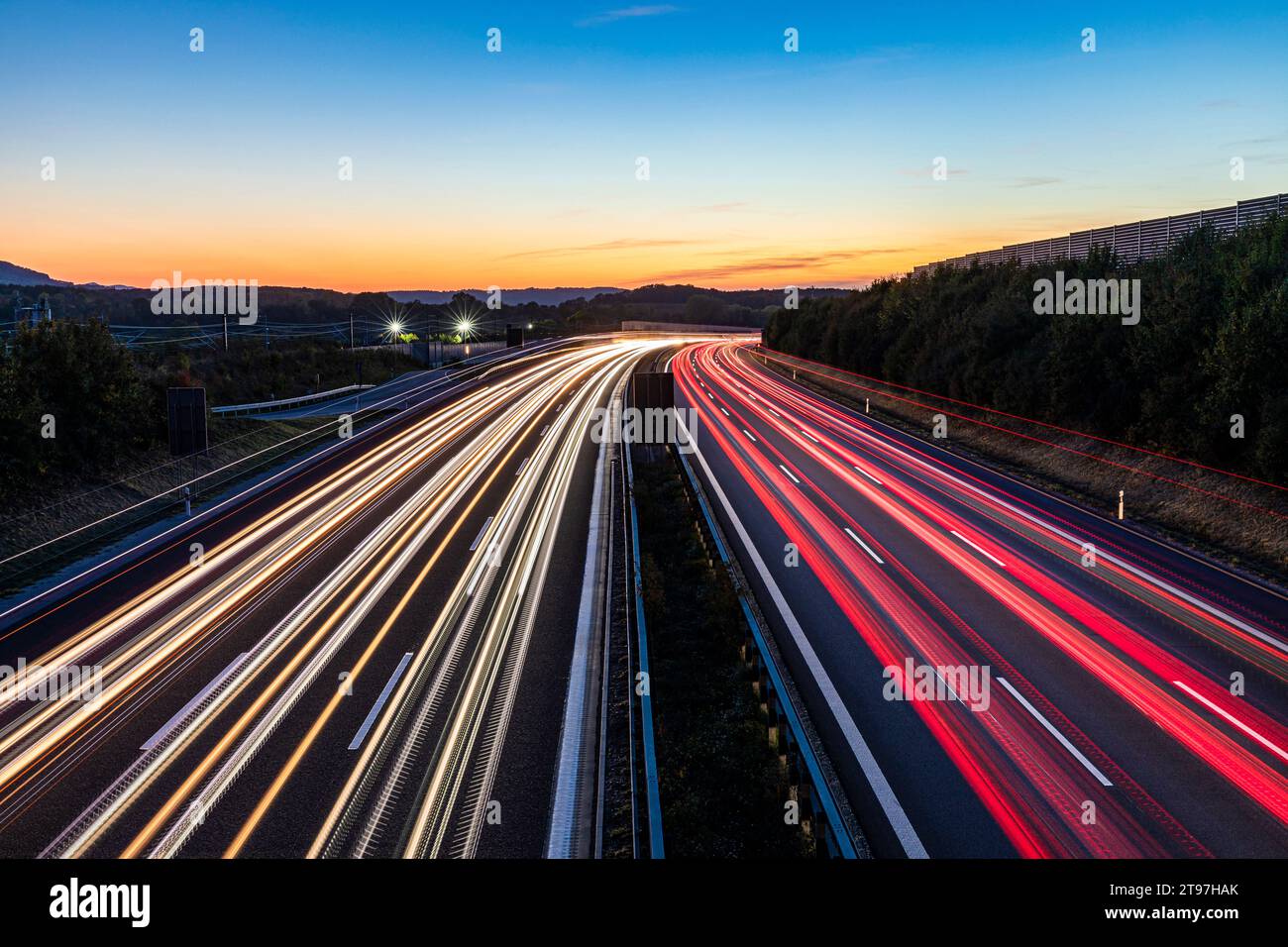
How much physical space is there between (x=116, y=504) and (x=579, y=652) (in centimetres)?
1946

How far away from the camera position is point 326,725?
1273 centimetres

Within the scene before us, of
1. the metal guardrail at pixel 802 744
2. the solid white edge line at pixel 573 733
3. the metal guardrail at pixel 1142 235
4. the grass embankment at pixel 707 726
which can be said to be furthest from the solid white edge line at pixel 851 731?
the metal guardrail at pixel 1142 235

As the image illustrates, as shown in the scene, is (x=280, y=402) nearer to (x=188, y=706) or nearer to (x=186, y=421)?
(x=186, y=421)

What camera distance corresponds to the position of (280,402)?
4678 centimetres

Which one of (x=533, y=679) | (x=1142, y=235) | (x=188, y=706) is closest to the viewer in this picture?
(x=188, y=706)

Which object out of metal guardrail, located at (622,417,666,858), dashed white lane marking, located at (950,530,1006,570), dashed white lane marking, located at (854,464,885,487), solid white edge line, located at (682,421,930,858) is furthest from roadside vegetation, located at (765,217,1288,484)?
metal guardrail, located at (622,417,666,858)

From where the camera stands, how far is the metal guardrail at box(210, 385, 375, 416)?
4278 centimetres

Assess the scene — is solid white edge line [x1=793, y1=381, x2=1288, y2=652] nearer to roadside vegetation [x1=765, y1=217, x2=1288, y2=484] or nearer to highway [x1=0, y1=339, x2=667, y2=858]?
roadside vegetation [x1=765, y1=217, x2=1288, y2=484]

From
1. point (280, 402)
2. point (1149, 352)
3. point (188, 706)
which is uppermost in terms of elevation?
point (1149, 352)

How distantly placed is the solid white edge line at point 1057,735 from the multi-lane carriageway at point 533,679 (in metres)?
0.06

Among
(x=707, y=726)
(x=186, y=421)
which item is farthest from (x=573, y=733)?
(x=186, y=421)

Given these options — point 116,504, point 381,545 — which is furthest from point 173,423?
point 381,545

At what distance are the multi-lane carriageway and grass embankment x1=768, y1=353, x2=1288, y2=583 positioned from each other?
5.38 feet

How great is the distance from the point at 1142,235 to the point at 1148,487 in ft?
74.7
